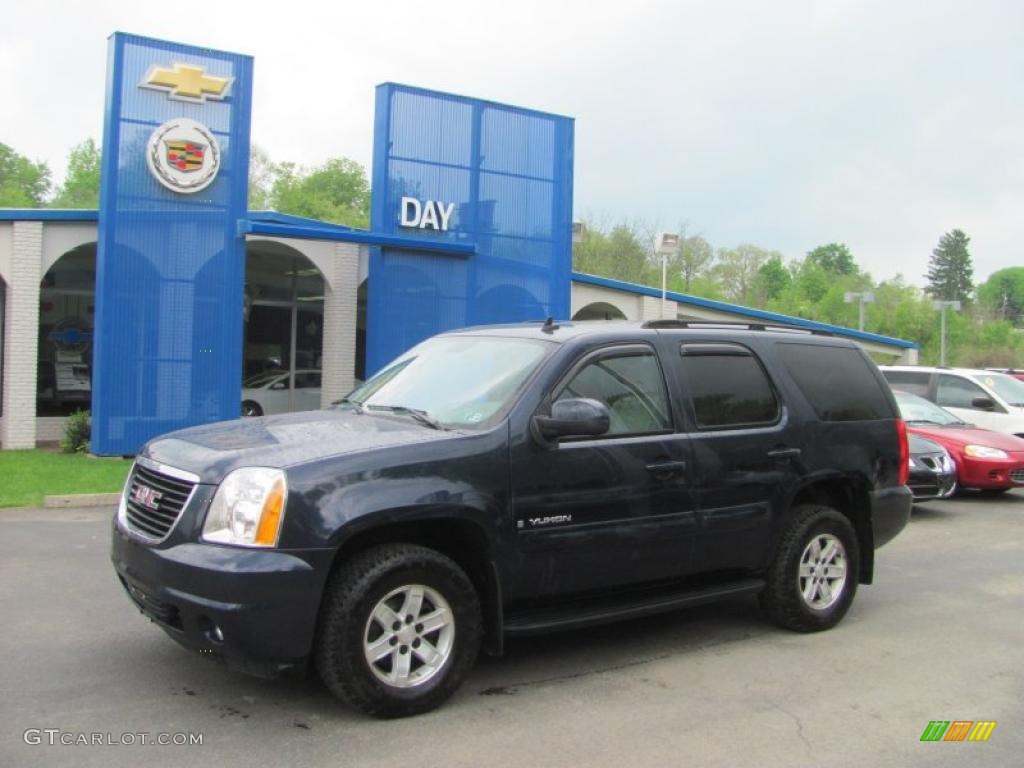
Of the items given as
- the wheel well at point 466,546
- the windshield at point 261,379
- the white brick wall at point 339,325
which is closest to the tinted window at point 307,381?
the windshield at point 261,379

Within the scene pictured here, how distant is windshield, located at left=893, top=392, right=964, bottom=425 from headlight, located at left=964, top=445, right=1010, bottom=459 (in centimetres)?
101

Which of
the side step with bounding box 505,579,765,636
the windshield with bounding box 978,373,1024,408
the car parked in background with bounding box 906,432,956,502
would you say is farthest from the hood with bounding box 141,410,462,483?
the windshield with bounding box 978,373,1024,408

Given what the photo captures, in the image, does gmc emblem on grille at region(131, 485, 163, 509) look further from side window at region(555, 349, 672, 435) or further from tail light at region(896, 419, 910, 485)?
tail light at region(896, 419, 910, 485)

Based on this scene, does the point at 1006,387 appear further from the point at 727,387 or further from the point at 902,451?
the point at 727,387

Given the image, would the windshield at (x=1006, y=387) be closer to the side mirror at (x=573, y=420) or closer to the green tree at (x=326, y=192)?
the side mirror at (x=573, y=420)

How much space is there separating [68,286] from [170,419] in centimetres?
696

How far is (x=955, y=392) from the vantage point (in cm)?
1527

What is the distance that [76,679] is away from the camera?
4.81m

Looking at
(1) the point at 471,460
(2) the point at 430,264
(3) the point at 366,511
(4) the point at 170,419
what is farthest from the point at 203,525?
(2) the point at 430,264

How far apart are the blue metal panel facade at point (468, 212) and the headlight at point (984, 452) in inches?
309

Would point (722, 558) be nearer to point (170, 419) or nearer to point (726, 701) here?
point (726, 701)

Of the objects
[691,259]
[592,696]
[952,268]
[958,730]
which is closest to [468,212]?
[592,696]

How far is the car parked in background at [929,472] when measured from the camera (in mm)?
11078

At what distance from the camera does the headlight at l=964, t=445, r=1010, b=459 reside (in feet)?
39.9
